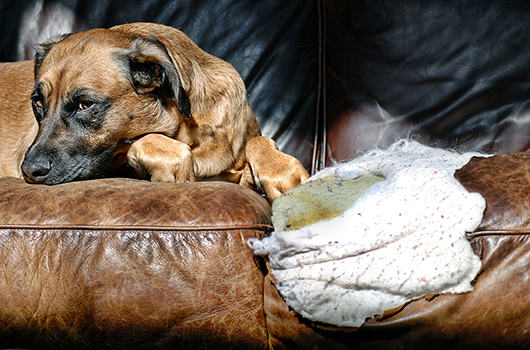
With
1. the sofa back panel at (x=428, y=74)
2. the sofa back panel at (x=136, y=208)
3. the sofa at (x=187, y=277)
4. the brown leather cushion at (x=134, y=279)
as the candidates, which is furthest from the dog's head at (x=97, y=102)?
the sofa back panel at (x=428, y=74)

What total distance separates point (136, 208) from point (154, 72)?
0.63m

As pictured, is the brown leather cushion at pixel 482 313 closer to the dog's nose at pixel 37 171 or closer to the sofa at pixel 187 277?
the sofa at pixel 187 277

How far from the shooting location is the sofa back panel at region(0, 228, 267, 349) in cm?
90

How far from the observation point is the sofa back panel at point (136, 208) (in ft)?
3.06

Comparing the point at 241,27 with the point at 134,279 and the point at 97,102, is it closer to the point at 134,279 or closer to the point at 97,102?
the point at 97,102

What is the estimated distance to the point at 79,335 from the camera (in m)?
0.92

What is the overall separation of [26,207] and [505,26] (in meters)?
1.76

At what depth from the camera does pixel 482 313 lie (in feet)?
2.66

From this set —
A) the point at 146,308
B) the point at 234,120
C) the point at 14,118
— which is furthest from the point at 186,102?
the point at 14,118

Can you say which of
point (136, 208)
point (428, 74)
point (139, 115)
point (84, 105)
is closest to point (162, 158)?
point (139, 115)

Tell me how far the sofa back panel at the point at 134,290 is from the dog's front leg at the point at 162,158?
1.42ft

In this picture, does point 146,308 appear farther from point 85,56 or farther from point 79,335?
point 85,56

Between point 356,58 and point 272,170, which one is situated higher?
Result: point 356,58

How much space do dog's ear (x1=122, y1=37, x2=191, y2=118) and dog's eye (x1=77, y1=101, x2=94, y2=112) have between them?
153 mm
